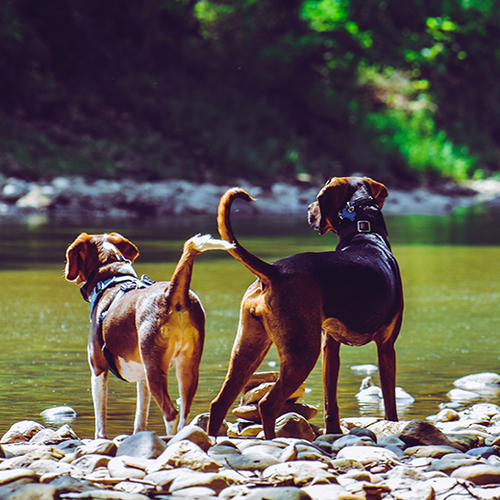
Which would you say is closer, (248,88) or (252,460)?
(252,460)

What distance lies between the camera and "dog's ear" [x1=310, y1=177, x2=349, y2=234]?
196 inches

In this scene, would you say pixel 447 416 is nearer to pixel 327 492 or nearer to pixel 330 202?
pixel 330 202

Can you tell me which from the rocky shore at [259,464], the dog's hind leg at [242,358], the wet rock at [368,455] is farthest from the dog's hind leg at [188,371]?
the wet rock at [368,455]

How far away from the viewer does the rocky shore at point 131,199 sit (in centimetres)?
2559

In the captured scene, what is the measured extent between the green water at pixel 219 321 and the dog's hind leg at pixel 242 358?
0.78 meters

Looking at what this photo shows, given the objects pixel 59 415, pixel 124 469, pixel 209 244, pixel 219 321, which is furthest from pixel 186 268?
pixel 219 321

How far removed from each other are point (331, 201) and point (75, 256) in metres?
1.57

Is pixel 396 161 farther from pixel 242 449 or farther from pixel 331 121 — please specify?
pixel 242 449

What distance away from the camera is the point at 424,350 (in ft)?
25.7

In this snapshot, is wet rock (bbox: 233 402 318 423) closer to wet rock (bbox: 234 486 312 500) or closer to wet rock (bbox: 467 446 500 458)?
wet rock (bbox: 467 446 500 458)

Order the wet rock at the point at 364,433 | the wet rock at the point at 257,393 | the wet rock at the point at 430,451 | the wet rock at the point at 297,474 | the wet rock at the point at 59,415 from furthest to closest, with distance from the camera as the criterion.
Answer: the wet rock at the point at 59,415 → the wet rock at the point at 257,393 → the wet rock at the point at 364,433 → the wet rock at the point at 430,451 → the wet rock at the point at 297,474

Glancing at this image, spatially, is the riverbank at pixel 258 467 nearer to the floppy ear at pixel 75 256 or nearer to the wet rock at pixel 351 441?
the wet rock at pixel 351 441

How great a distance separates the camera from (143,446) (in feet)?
13.6

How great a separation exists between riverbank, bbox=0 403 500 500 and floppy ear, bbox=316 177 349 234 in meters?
1.20
